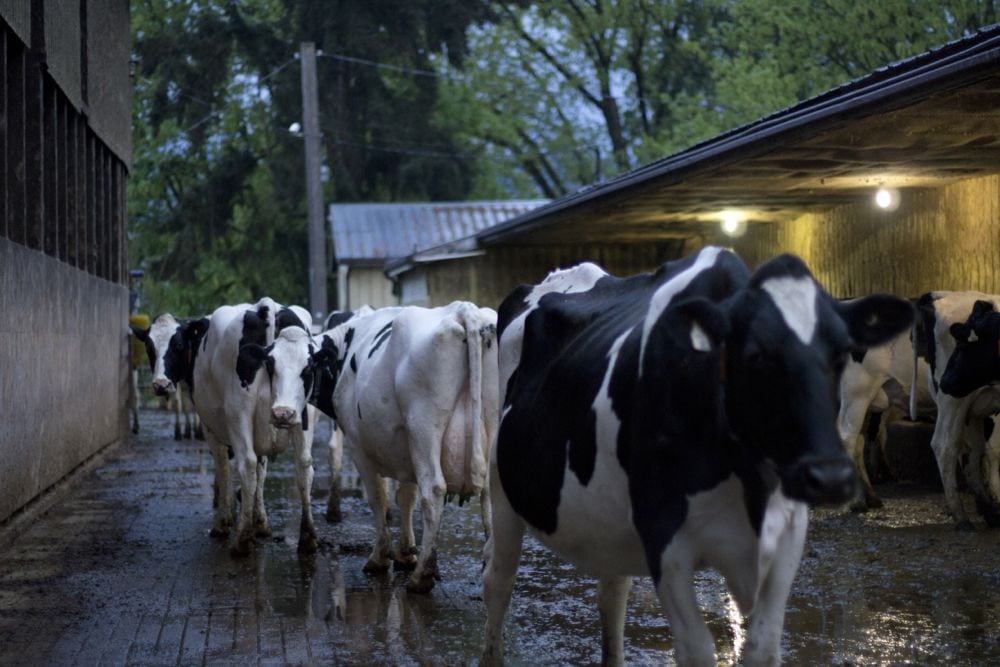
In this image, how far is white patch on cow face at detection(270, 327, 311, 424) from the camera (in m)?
11.3

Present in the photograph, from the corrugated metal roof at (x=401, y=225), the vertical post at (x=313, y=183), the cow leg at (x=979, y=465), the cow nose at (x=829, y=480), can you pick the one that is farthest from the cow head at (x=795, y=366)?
the corrugated metal roof at (x=401, y=225)

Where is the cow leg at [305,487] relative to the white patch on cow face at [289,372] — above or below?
below

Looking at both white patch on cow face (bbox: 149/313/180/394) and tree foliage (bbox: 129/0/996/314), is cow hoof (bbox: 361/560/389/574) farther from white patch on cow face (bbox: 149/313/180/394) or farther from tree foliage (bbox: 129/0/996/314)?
tree foliage (bbox: 129/0/996/314)

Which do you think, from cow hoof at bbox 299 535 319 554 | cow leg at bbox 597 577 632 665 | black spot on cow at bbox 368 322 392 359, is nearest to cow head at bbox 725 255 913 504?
cow leg at bbox 597 577 632 665

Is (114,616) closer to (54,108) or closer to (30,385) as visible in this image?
(30,385)

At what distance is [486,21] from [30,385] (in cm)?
3067

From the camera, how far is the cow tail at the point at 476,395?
9844 mm

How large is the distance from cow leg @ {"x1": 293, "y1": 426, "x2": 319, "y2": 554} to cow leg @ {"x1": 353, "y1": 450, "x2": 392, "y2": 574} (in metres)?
0.61

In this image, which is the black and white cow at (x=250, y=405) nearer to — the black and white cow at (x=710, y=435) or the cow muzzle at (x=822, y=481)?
the black and white cow at (x=710, y=435)

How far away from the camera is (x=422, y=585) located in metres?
9.48

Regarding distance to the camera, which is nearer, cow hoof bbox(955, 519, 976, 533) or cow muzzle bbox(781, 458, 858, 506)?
cow muzzle bbox(781, 458, 858, 506)

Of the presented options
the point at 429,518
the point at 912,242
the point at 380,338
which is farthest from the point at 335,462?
the point at 912,242

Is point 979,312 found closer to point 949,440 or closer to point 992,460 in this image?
point 949,440

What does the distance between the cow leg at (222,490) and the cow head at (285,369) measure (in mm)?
1323
